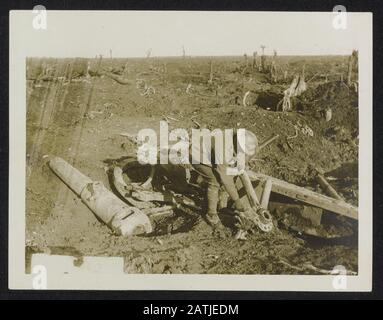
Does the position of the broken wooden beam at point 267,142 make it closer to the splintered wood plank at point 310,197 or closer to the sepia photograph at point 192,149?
the sepia photograph at point 192,149

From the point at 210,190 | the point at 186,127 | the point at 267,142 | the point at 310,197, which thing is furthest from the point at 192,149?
the point at 310,197

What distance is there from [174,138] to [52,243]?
912 millimetres

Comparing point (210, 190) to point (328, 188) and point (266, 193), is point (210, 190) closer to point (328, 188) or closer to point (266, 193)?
point (266, 193)

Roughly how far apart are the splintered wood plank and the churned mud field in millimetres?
34

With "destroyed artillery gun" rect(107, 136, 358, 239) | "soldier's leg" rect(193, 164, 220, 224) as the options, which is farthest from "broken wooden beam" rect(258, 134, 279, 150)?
"soldier's leg" rect(193, 164, 220, 224)

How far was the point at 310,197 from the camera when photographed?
8.80ft

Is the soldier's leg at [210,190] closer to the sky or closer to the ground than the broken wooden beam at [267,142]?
closer to the ground

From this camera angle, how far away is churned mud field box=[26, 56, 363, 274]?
106 inches

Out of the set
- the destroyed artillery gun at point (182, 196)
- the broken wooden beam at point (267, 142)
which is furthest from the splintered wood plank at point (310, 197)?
the broken wooden beam at point (267, 142)

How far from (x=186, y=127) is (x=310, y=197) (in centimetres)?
81

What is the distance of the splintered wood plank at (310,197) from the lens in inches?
105
